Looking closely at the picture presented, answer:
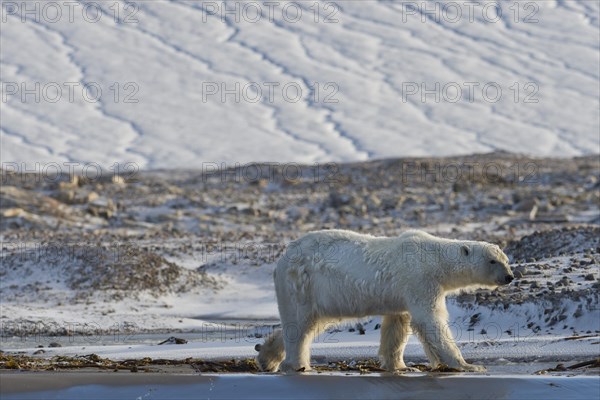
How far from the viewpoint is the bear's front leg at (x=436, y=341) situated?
34.2 feet

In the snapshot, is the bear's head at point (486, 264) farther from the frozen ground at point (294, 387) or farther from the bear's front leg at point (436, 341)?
the frozen ground at point (294, 387)

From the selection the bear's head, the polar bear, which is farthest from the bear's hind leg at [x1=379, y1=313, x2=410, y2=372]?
the bear's head

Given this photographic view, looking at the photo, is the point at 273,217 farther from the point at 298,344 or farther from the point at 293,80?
the point at 298,344

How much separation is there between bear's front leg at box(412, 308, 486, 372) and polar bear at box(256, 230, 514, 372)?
0.18ft

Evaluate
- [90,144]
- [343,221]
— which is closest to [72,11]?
[90,144]

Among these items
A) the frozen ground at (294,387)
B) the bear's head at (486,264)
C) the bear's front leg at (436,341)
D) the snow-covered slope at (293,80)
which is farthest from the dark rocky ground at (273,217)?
the frozen ground at (294,387)

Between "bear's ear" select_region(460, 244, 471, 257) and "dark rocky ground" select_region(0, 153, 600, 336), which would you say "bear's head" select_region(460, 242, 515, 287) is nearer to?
"bear's ear" select_region(460, 244, 471, 257)

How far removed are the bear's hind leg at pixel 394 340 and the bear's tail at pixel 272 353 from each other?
964mm

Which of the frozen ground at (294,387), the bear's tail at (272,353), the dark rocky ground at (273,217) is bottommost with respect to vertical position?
the frozen ground at (294,387)

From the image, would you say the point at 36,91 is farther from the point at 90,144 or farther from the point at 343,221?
the point at 343,221

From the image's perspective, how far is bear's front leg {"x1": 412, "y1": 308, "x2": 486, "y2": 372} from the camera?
10430 millimetres

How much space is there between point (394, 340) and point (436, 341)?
2.50 ft

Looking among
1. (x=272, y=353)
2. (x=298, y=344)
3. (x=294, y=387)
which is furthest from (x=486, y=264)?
(x=294, y=387)

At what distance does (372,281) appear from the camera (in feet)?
35.8
